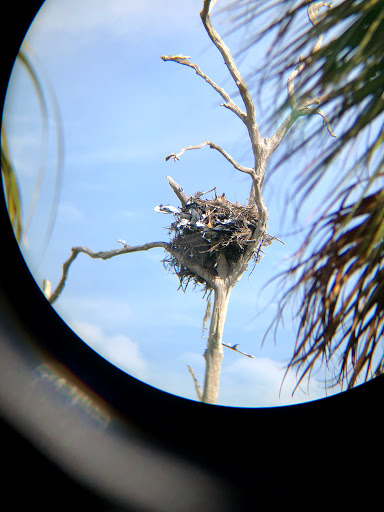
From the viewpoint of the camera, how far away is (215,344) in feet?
13.2

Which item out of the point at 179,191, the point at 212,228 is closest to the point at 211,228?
the point at 212,228

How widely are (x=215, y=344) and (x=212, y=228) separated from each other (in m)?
1.07

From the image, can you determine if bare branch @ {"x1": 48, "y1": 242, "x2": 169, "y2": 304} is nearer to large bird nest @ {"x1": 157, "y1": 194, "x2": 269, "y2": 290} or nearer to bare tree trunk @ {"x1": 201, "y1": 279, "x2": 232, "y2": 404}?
large bird nest @ {"x1": 157, "y1": 194, "x2": 269, "y2": 290}

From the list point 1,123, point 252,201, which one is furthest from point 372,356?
point 252,201

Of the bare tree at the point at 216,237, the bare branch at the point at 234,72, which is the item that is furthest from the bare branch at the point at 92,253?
the bare branch at the point at 234,72

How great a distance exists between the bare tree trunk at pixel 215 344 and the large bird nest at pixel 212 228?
30 cm

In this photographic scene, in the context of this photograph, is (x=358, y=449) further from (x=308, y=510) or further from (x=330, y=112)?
(x=330, y=112)

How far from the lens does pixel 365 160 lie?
3.29ft

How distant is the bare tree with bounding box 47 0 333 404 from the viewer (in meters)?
3.68

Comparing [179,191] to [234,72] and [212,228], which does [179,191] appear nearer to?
[212,228]

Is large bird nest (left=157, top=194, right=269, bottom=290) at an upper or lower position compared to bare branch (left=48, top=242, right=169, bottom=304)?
upper

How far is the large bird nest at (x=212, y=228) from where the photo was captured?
144 inches

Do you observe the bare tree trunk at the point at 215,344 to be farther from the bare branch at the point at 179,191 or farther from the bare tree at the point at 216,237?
the bare branch at the point at 179,191

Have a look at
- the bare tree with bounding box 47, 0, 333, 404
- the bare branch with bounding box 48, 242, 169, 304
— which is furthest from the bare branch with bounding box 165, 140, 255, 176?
the bare branch with bounding box 48, 242, 169, 304
